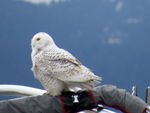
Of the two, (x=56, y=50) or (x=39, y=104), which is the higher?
(x=56, y=50)

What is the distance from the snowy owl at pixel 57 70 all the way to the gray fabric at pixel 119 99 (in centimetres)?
2

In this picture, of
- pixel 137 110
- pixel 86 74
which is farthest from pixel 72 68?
pixel 137 110

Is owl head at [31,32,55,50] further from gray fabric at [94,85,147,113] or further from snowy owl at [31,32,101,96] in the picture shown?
gray fabric at [94,85,147,113]

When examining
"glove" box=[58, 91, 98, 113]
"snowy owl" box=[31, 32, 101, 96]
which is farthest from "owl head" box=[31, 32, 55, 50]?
"glove" box=[58, 91, 98, 113]

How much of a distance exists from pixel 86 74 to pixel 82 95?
0.13 feet

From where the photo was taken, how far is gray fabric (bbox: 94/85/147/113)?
0.72 meters

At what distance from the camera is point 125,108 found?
731 mm

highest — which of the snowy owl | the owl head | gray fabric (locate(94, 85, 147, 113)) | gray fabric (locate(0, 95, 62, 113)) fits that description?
the owl head

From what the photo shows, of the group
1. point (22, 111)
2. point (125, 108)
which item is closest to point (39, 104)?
point (22, 111)

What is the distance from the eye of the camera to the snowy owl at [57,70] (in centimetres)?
73

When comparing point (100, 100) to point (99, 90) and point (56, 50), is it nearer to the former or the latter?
point (99, 90)

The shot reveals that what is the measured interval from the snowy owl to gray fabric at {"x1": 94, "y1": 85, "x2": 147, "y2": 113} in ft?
0.08

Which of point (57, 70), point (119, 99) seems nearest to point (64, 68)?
point (57, 70)

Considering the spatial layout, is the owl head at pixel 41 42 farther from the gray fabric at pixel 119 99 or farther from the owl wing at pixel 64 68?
the gray fabric at pixel 119 99
